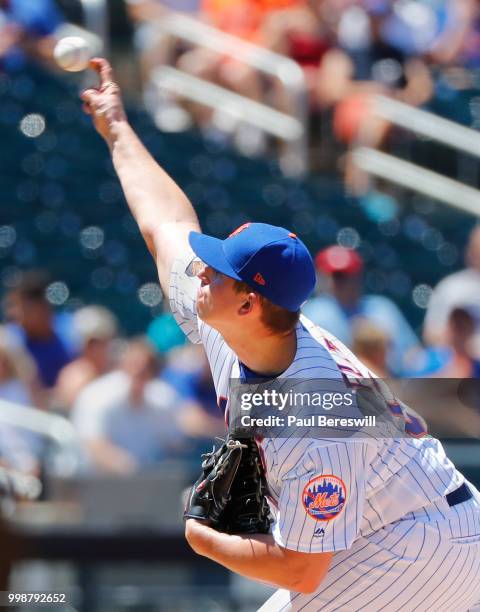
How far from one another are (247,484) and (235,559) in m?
0.23

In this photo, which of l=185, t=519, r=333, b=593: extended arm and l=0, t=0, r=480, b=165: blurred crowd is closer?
l=185, t=519, r=333, b=593: extended arm

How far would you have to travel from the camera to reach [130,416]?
5.34m

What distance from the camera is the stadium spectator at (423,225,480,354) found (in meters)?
5.67

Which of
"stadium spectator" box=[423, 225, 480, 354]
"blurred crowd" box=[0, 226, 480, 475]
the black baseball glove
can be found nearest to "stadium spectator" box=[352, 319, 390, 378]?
"blurred crowd" box=[0, 226, 480, 475]

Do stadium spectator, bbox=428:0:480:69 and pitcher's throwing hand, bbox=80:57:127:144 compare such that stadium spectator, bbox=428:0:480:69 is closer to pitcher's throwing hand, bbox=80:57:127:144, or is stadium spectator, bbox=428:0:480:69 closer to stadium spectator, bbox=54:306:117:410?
stadium spectator, bbox=54:306:117:410

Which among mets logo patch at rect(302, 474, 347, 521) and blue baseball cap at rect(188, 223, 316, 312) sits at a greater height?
blue baseball cap at rect(188, 223, 316, 312)

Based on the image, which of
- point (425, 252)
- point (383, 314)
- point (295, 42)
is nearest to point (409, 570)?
point (383, 314)

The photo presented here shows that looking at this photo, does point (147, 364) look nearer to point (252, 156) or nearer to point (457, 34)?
point (252, 156)

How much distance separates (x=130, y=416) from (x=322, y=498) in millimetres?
2902

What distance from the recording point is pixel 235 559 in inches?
103

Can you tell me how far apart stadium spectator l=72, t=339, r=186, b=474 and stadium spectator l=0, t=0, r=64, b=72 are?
10.3ft

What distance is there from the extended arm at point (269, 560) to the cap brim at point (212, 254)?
0.58m

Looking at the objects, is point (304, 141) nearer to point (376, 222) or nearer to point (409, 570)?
point (376, 222)

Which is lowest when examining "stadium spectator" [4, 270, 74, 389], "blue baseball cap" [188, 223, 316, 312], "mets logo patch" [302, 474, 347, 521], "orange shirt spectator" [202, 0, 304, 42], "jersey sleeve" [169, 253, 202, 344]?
"mets logo patch" [302, 474, 347, 521]
